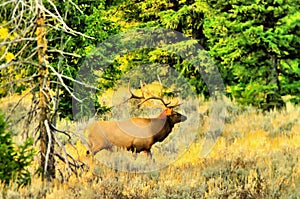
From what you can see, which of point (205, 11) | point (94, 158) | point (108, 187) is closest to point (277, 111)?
point (205, 11)

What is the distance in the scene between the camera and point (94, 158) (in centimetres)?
895

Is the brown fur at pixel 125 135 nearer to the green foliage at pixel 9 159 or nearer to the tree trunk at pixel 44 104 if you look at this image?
the tree trunk at pixel 44 104

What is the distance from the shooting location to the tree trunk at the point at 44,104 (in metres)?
6.98

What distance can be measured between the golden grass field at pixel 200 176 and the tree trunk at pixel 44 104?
0.60 feet

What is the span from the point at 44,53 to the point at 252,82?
1000 cm

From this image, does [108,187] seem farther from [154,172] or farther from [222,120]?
[222,120]

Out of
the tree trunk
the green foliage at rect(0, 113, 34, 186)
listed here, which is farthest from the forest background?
the green foliage at rect(0, 113, 34, 186)

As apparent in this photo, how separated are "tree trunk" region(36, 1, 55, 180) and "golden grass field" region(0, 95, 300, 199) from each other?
0.18 metres

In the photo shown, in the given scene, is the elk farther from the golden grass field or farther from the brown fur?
the golden grass field

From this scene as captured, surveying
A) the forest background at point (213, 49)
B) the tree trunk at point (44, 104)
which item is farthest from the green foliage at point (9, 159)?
the forest background at point (213, 49)

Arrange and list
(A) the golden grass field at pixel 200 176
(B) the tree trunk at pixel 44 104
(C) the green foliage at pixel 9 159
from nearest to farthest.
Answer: (C) the green foliage at pixel 9 159
(A) the golden grass field at pixel 200 176
(B) the tree trunk at pixel 44 104

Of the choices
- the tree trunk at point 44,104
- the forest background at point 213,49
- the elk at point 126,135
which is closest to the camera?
the tree trunk at point 44,104

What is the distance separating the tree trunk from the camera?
6.98 m

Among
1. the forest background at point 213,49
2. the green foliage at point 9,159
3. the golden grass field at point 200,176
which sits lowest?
the golden grass field at point 200,176
